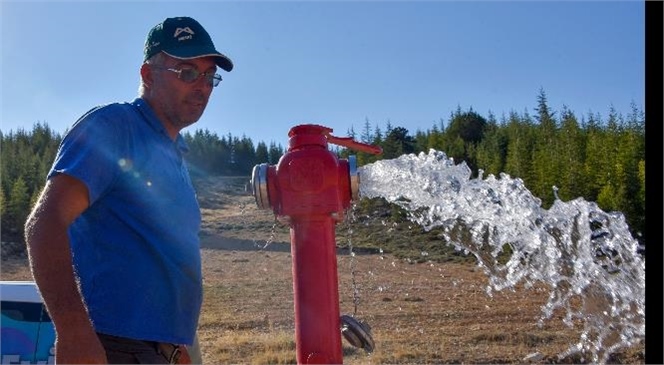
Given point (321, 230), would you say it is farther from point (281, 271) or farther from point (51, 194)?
point (281, 271)

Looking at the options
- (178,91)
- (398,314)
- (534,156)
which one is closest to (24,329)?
(178,91)

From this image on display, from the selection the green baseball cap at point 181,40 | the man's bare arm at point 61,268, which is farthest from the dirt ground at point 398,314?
the man's bare arm at point 61,268

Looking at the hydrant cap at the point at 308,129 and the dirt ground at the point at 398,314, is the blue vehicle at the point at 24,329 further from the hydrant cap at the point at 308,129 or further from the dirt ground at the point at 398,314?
the hydrant cap at the point at 308,129

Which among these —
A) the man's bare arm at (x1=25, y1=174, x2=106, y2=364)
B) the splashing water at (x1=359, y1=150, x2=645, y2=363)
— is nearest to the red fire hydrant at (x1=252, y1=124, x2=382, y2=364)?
the man's bare arm at (x1=25, y1=174, x2=106, y2=364)

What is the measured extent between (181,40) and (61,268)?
811mm

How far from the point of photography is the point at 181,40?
2.45 metres

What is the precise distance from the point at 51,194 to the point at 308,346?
77cm

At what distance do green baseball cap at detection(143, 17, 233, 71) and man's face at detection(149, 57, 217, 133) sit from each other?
0.11 feet

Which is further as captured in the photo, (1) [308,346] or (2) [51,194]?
(1) [308,346]

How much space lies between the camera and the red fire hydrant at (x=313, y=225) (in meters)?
2.22

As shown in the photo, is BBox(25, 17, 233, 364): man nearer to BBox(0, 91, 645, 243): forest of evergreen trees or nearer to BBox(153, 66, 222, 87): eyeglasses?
BBox(153, 66, 222, 87): eyeglasses

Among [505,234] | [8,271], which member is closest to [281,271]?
[8,271]

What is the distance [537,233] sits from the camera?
28.7 feet

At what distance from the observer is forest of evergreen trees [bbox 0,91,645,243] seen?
1750cm
